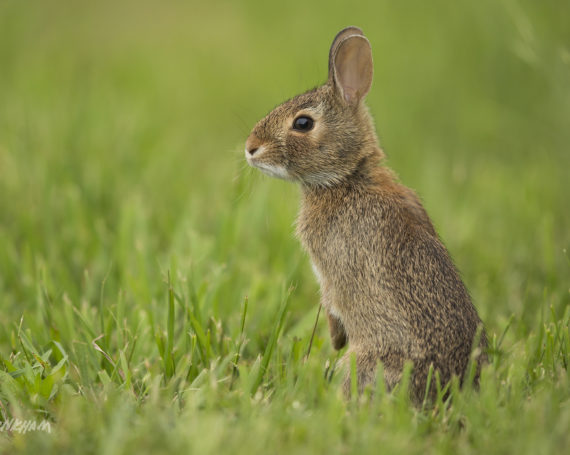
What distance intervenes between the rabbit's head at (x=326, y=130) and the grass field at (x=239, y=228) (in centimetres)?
45

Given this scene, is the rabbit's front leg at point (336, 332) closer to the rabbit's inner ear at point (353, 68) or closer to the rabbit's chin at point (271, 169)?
the rabbit's chin at point (271, 169)

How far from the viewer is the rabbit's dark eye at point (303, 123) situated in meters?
3.64

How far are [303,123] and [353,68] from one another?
1.35ft

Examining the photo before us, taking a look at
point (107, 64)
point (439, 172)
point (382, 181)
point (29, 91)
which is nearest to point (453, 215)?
point (439, 172)

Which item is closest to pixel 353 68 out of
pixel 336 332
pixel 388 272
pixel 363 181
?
pixel 363 181

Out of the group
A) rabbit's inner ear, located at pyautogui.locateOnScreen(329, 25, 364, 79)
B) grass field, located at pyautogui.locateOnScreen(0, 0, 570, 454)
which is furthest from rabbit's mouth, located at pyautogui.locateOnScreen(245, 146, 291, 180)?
rabbit's inner ear, located at pyautogui.locateOnScreen(329, 25, 364, 79)

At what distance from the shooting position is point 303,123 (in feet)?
Result: 11.9

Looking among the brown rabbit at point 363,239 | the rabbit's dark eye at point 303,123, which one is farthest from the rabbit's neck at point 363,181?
the rabbit's dark eye at point 303,123

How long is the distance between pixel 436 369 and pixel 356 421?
1.90ft

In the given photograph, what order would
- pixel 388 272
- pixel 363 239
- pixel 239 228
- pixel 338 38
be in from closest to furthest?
1. pixel 388 272
2. pixel 363 239
3. pixel 338 38
4. pixel 239 228

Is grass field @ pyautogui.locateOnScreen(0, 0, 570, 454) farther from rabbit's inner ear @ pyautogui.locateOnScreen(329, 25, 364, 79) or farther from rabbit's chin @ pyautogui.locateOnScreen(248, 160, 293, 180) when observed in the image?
rabbit's inner ear @ pyautogui.locateOnScreen(329, 25, 364, 79)

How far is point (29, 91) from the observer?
775cm

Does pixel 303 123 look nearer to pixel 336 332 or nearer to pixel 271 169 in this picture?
pixel 271 169

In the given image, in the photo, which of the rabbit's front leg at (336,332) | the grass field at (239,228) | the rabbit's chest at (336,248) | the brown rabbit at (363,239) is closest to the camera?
the grass field at (239,228)
